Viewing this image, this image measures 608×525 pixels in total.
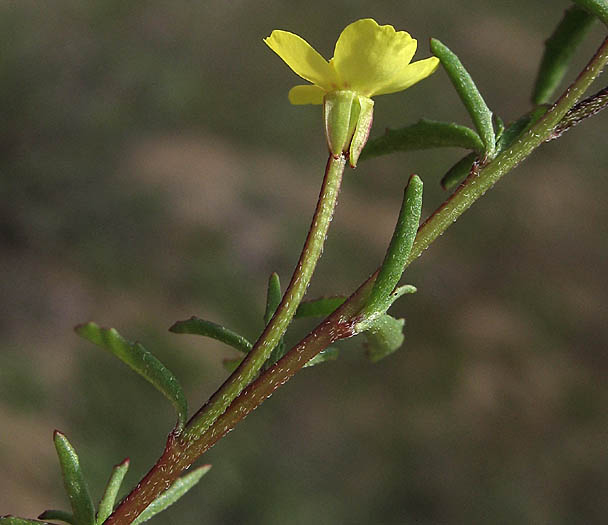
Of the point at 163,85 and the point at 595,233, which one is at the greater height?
the point at 595,233

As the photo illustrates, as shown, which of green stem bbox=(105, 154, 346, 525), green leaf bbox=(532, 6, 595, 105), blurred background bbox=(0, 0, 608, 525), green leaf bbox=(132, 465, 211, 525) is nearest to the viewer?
green stem bbox=(105, 154, 346, 525)

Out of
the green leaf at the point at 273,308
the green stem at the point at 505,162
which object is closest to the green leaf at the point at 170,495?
the green leaf at the point at 273,308

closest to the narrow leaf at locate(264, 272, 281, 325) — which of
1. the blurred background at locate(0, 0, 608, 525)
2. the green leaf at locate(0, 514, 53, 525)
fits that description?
the green leaf at locate(0, 514, 53, 525)

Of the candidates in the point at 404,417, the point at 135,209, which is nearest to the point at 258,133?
the point at 135,209

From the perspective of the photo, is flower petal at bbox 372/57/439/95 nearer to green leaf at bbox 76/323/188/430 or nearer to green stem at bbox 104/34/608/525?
green stem at bbox 104/34/608/525

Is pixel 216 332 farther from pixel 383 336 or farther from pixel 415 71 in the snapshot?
pixel 415 71

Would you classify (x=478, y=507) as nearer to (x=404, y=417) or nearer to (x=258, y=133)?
(x=404, y=417)

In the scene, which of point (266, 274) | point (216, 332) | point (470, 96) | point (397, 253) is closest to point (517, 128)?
point (470, 96)
